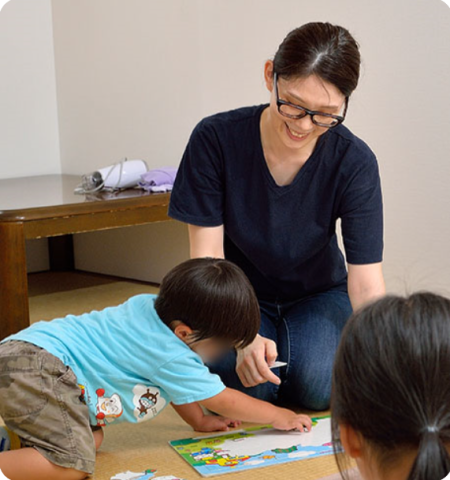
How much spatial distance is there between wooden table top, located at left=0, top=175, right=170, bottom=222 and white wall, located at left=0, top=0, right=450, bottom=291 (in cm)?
35

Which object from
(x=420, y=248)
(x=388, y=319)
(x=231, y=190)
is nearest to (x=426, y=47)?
(x=420, y=248)

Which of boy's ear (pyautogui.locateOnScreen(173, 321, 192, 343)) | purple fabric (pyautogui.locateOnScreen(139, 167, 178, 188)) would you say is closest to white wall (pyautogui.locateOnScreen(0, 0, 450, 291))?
purple fabric (pyautogui.locateOnScreen(139, 167, 178, 188))

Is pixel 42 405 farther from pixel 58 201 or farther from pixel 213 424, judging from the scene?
pixel 58 201

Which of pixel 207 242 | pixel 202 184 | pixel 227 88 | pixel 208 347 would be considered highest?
pixel 227 88

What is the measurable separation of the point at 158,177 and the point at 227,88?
39 cm

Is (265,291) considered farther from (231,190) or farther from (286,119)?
(286,119)

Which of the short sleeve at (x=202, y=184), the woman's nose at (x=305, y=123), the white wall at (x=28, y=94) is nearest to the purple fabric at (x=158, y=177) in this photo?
the white wall at (x=28, y=94)

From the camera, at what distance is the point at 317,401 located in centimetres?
171

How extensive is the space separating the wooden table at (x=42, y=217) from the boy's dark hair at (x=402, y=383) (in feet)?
5.11

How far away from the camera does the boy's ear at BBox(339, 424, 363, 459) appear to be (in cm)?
73

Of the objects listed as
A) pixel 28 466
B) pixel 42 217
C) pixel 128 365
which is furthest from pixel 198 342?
→ pixel 42 217

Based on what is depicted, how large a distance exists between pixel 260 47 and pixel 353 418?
2001 millimetres

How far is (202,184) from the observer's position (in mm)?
1704

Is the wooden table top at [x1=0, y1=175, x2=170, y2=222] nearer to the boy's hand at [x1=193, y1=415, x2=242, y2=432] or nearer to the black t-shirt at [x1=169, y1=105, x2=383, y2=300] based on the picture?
the black t-shirt at [x1=169, y1=105, x2=383, y2=300]
